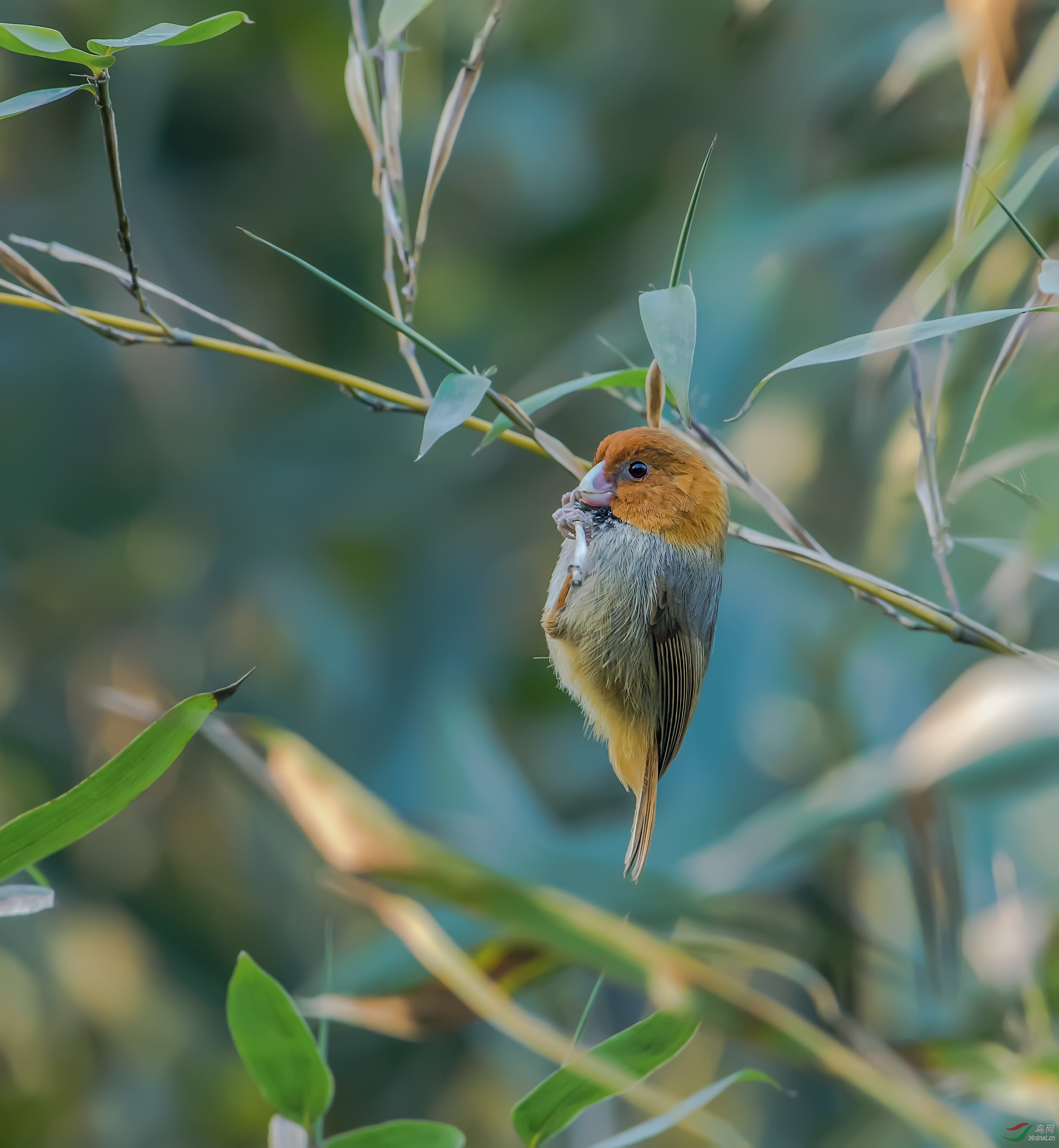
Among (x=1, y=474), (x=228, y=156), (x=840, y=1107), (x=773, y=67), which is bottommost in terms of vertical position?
(x=840, y=1107)

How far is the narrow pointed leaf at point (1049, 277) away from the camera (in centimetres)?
39

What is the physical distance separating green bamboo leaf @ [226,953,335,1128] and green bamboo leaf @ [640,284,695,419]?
38cm

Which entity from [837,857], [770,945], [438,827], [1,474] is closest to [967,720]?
[770,945]

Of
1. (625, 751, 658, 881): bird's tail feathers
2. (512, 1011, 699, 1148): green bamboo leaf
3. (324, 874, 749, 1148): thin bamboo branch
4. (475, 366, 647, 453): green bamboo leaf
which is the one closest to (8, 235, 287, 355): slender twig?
(475, 366, 647, 453): green bamboo leaf

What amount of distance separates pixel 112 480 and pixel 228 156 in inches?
25.5

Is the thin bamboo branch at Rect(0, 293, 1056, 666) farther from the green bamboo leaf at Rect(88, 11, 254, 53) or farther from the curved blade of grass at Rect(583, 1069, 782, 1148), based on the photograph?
the curved blade of grass at Rect(583, 1069, 782, 1148)

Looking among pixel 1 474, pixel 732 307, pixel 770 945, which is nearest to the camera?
pixel 770 945

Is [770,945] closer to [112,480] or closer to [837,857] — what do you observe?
[837,857]

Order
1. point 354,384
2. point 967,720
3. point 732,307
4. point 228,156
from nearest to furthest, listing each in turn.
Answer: point 354,384 → point 967,720 → point 732,307 → point 228,156

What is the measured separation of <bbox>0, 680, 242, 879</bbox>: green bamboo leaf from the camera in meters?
0.45

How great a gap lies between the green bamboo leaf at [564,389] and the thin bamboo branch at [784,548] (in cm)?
1

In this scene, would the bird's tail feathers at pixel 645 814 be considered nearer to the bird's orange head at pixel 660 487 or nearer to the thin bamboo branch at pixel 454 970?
the bird's orange head at pixel 660 487

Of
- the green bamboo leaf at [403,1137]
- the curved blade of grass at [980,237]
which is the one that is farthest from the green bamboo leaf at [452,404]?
the green bamboo leaf at [403,1137]

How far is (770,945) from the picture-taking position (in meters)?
1.38
